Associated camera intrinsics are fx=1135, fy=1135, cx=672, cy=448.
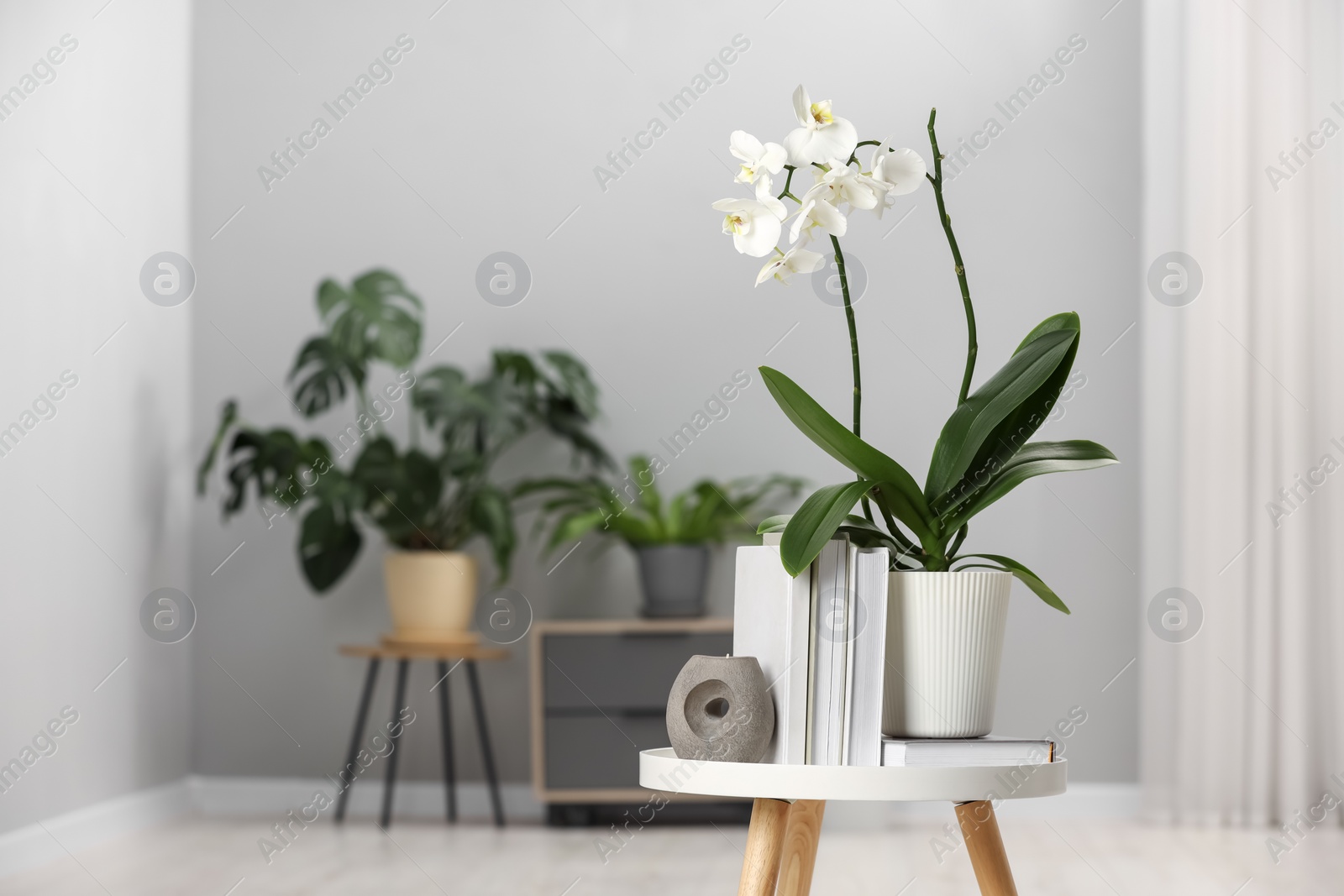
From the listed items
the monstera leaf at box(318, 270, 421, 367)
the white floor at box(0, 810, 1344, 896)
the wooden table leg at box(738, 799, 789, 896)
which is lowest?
the white floor at box(0, 810, 1344, 896)

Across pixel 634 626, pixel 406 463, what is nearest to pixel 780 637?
pixel 634 626

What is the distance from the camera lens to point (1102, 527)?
3.22 m

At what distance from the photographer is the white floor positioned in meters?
2.31

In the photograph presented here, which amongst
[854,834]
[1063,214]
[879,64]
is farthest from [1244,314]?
[854,834]

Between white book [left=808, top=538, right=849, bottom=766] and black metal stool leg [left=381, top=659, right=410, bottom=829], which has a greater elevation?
white book [left=808, top=538, right=849, bottom=766]

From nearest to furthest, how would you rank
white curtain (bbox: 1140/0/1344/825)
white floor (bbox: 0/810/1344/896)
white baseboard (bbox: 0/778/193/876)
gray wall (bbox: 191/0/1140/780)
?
white floor (bbox: 0/810/1344/896) < white baseboard (bbox: 0/778/193/876) < white curtain (bbox: 1140/0/1344/825) < gray wall (bbox: 191/0/1140/780)

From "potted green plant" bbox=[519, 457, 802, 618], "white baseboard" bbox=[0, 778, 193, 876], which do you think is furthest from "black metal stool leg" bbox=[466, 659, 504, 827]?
"white baseboard" bbox=[0, 778, 193, 876]

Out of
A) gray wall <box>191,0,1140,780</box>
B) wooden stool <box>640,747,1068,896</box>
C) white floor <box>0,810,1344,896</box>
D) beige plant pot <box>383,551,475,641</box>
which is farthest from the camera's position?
gray wall <box>191,0,1140,780</box>

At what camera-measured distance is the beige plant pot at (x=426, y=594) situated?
10.1 feet

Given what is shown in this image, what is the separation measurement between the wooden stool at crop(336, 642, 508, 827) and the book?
2157 millimetres

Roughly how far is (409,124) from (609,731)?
76.0 inches

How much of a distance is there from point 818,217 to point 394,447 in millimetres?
2227

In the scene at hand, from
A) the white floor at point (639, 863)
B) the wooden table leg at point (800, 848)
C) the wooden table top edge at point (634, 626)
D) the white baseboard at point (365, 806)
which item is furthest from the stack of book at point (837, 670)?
the white baseboard at point (365, 806)

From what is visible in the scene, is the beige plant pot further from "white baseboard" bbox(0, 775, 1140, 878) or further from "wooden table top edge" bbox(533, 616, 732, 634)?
"white baseboard" bbox(0, 775, 1140, 878)
